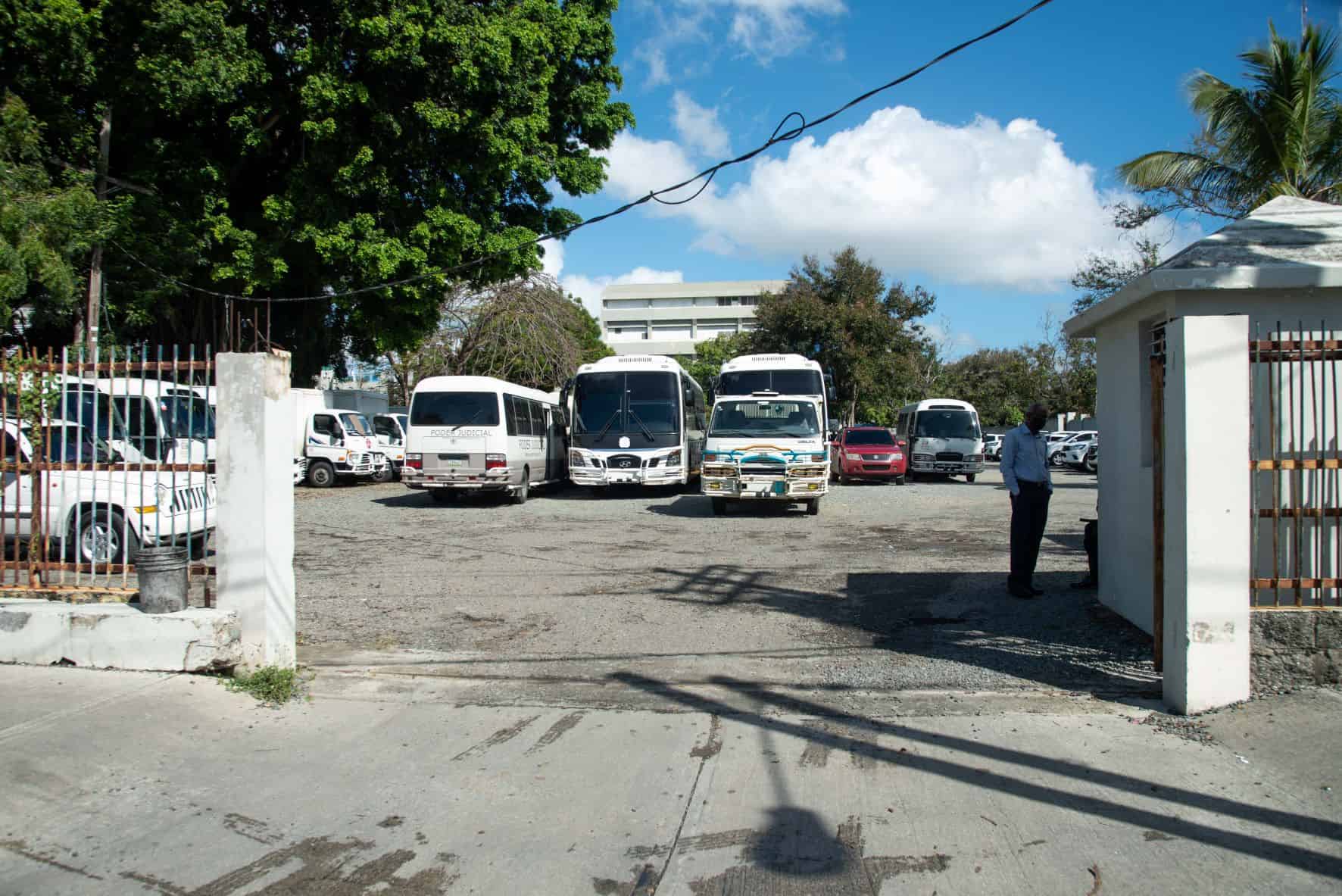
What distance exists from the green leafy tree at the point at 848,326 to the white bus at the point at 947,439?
9534mm

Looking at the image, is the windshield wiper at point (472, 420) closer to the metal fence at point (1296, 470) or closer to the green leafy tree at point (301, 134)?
the green leafy tree at point (301, 134)

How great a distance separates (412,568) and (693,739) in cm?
685

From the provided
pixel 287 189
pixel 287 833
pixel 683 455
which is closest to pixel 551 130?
pixel 287 189

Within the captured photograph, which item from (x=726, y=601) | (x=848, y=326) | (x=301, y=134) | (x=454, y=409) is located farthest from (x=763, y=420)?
(x=848, y=326)

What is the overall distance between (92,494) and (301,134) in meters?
16.5

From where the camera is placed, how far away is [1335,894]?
346 centimetres

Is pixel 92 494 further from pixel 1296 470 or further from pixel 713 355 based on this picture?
pixel 713 355

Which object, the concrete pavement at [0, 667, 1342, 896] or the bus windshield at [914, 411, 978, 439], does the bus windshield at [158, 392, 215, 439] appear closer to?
the concrete pavement at [0, 667, 1342, 896]

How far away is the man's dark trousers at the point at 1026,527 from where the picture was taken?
8312 mm

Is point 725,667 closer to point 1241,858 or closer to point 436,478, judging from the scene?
point 1241,858

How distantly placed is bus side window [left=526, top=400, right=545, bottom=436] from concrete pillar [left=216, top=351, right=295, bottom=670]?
49.4 feet

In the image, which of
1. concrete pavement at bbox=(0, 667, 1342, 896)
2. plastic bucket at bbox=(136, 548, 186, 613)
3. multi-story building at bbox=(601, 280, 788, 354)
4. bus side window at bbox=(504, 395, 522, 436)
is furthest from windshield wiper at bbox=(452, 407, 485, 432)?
multi-story building at bbox=(601, 280, 788, 354)

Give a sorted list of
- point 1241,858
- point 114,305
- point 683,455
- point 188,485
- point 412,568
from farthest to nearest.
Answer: point 683,455
point 114,305
point 412,568
point 188,485
point 1241,858

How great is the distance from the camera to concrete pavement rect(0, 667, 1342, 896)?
372cm
